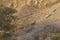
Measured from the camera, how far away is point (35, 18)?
714 centimetres

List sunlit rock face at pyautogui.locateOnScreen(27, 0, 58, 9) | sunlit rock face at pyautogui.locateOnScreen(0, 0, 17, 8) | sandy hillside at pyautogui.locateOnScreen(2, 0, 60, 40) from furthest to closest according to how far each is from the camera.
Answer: sunlit rock face at pyautogui.locateOnScreen(0, 0, 17, 8) < sunlit rock face at pyautogui.locateOnScreen(27, 0, 58, 9) < sandy hillside at pyautogui.locateOnScreen(2, 0, 60, 40)

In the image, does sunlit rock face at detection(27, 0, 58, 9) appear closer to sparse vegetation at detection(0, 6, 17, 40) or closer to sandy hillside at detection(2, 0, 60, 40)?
sandy hillside at detection(2, 0, 60, 40)

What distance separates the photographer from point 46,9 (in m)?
7.45

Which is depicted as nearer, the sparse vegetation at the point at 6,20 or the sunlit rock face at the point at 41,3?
the sparse vegetation at the point at 6,20

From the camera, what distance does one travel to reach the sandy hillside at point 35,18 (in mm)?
→ 6457

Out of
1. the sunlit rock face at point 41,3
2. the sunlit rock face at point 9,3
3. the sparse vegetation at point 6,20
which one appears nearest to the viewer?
the sparse vegetation at point 6,20

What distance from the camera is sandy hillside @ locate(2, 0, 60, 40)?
6457mm

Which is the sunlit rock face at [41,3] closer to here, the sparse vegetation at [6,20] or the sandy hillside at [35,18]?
the sandy hillside at [35,18]

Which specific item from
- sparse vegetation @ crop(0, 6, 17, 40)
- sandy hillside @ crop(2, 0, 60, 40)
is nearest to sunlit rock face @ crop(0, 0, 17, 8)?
sandy hillside @ crop(2, 0, 60, 40)

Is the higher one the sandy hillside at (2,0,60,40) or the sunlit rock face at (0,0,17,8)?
the sunlit rock face at (0,0,17,8)

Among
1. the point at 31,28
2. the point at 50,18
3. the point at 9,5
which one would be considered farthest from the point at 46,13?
the point at 9,5

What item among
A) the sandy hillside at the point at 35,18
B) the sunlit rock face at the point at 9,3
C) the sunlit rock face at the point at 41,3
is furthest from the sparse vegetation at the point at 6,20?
the sunlit rock face at the point at 41,3

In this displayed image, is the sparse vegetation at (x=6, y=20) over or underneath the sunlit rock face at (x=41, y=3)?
underneath

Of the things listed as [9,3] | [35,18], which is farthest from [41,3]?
[9,3]
